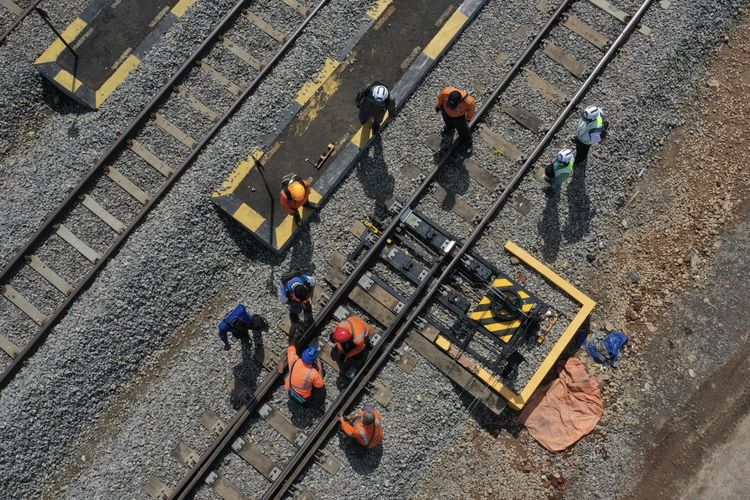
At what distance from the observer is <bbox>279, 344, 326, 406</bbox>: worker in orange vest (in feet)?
31.9

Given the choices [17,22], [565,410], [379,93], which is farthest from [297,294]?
[17,22]

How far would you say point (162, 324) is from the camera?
35.4 ft

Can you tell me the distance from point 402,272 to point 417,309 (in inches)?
26.8

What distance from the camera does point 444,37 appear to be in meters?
11.4

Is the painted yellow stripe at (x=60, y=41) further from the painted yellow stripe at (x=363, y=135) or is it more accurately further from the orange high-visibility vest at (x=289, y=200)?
the painted yellow stripe at (x=363, y=135)

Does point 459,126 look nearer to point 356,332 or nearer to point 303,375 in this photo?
point 356,332

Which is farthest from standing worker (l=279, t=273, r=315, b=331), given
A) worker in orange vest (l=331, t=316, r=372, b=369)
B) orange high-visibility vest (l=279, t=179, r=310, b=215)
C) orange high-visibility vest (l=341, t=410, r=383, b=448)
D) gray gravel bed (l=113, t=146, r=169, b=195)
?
gray gravel bed (l=113, t=146, r=169, b=195)

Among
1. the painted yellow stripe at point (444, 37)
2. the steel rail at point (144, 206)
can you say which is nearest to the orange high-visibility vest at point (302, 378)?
the steel rail at point (144, 206)

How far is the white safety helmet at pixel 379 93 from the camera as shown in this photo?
1032 centimetres

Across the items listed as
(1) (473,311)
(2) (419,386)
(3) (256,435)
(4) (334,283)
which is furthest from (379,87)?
(3) (256,435)

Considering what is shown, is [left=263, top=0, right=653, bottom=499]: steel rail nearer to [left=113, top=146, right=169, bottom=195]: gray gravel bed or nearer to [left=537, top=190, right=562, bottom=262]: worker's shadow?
[left=537, top=190, right=562, bottom=262]: worker's shadow

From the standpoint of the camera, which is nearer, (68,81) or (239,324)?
(239,324)

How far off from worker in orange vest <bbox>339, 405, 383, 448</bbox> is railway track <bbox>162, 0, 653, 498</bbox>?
22 centimetres

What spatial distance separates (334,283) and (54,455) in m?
5.39
